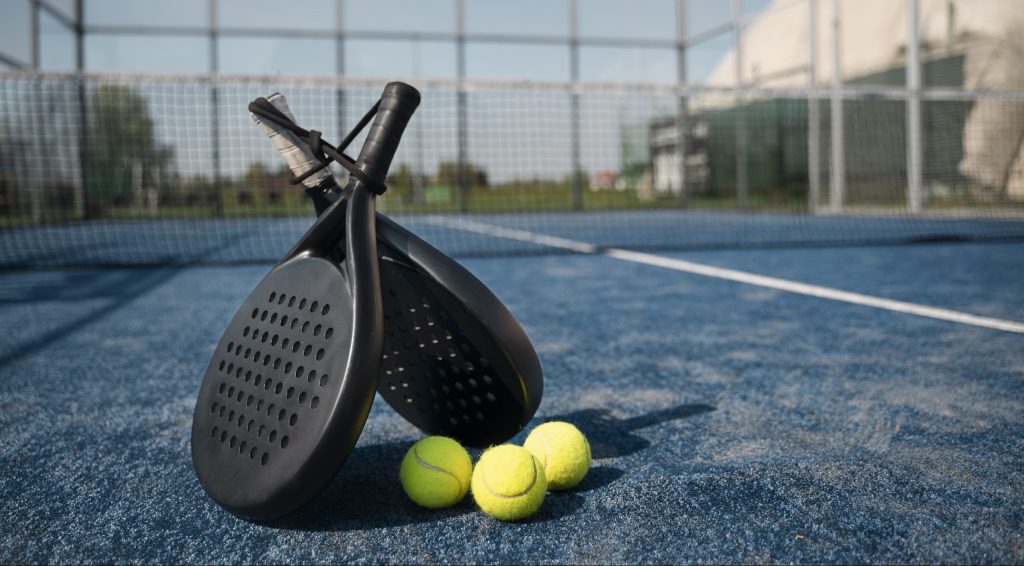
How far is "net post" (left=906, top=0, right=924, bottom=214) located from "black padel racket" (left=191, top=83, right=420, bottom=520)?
1085 cm

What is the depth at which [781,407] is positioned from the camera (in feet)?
6.55

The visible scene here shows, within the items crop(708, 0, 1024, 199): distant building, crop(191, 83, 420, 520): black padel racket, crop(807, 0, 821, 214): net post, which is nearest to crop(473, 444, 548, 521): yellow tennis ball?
crop(191, 83, 420, 520): black padel racket

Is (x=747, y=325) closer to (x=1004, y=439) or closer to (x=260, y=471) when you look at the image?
(x=1004, y=439)

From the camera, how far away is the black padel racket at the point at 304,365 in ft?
3.84

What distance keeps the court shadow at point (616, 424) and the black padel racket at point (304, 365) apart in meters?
0.64

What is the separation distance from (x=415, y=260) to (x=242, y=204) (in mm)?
11257

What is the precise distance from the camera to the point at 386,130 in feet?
4.49

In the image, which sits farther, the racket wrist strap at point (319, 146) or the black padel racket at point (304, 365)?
the racket wrist strap at point (319, 146)

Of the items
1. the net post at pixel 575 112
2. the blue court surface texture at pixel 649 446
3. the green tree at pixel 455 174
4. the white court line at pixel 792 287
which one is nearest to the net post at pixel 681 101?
the net post at pixel 575 112

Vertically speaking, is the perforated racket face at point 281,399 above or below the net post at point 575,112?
below

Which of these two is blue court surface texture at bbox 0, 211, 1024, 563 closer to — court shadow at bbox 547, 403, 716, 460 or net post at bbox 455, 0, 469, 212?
court shadow at bbox 547, 403, 716, 460

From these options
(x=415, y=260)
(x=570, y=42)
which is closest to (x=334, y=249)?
(x=415, y=260)

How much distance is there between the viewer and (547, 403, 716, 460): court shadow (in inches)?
66.2

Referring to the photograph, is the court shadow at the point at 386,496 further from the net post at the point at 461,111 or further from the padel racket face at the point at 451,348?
the net post at the point at 461,111
